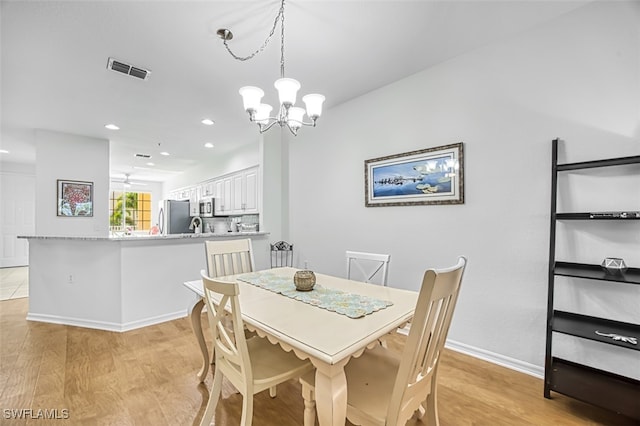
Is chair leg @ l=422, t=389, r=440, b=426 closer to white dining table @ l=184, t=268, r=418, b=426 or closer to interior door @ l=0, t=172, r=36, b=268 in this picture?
white dining table @ l=184, t=268, r=418, b=426

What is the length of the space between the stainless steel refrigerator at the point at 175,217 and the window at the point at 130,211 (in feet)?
12.0

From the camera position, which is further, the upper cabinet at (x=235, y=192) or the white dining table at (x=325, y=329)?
the upper cabinet at (x=235, y=192)

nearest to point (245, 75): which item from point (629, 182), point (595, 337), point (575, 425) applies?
point (629, 182)

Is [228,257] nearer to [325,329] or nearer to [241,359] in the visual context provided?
[241,359]

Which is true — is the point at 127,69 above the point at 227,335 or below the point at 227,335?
above

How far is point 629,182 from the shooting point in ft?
5.84

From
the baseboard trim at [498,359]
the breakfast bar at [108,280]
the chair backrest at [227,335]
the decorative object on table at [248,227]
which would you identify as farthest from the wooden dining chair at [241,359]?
the decorative object on table at [248,227]

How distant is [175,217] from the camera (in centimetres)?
585

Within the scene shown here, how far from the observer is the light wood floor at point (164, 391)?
66.9 inches

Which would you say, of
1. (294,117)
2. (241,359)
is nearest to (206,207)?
(294,117)

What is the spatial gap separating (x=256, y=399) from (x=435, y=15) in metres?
2.95

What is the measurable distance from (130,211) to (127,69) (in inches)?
309

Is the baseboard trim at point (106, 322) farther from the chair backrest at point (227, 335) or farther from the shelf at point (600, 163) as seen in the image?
the shelf at point (600, 163)

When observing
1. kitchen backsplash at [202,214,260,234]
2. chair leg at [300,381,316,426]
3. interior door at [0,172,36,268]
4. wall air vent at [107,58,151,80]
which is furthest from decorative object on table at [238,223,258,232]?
interior door at [0,172,36,268]
